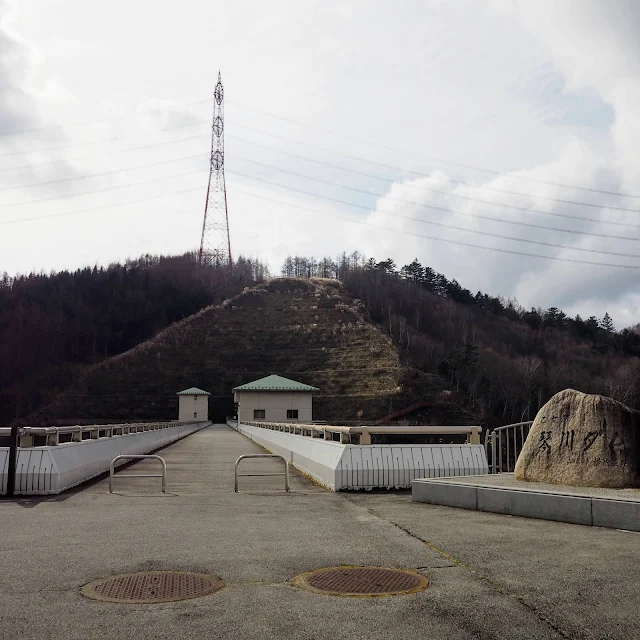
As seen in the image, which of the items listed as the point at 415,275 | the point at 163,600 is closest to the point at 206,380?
the point at 415,275

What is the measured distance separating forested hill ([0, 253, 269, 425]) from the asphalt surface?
110 metres

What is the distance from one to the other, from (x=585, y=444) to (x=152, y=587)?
300 inches

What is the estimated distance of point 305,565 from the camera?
6.92 meters

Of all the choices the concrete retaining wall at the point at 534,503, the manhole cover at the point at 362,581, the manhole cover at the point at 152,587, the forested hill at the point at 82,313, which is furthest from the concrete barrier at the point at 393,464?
the forested hill at the point at 82,313

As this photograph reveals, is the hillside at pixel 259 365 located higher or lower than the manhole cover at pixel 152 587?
higher

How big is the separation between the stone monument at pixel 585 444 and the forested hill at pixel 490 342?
76787mm

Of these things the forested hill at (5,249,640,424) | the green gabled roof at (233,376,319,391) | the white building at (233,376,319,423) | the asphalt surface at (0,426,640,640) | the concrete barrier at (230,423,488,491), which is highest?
the forested hill at (5,249,640,424)

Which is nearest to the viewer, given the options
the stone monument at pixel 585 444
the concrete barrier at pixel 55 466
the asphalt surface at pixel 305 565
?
the asphalt surface at pixel 305 565

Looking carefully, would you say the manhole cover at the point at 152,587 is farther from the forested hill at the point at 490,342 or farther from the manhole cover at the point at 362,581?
the forested hill at the point at 490,342

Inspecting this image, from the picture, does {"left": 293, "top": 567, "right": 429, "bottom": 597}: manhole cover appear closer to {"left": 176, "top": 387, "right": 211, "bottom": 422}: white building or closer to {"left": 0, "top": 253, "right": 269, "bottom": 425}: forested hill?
{"left": 176, "top": 387, "right": 211, "bottom": 422}: white building

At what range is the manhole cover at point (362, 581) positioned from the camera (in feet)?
19.2

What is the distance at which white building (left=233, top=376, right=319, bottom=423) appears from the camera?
73.9m

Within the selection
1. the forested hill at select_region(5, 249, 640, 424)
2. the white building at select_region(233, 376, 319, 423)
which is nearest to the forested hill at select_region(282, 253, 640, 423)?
the forested hill at select_region(5, 249, 640, 424)

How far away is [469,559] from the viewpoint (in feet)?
23.4
